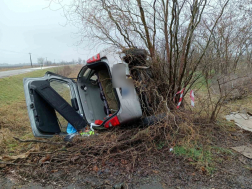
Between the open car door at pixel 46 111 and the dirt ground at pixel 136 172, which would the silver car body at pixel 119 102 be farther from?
the dirt ground at pixel 136 172

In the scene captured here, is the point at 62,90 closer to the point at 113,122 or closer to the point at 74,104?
the point at 74,104

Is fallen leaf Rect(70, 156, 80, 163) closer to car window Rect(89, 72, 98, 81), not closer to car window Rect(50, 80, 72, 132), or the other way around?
car window Rect(50, 80, 72, 132)

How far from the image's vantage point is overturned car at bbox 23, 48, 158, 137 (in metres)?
3.50

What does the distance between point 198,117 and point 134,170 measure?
206 centimetres

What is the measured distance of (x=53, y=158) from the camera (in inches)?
121

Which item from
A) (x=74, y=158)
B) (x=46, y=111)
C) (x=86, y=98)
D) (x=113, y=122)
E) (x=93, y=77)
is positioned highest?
(x=93, y=77)

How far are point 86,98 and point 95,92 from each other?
1.27 feet

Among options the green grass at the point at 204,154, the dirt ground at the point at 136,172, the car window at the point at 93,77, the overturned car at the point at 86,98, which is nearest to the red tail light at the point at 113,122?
the overturned car at the point at 86,98

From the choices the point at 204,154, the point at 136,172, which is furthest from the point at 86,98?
the point at 204,154

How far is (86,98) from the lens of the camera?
17.5 ft

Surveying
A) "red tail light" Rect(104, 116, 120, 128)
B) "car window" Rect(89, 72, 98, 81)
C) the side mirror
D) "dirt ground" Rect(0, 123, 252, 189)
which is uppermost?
"car window" Rect(89, 72, 98, 81)

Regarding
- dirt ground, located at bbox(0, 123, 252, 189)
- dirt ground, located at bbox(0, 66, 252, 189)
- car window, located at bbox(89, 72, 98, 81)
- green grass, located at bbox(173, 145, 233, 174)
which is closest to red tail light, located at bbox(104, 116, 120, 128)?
dirt ground, located at bbox(0, 66, 252, 189)

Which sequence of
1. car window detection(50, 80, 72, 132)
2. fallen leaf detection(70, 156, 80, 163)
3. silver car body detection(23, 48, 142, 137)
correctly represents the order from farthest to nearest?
1. car window detection(50, 80, 72, 132)
2. silver car body detection(23, 48, 142, 137)
3. fallen leaf detection(70, 156, 80, 163)

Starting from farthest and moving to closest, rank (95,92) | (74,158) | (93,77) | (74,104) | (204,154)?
(95,92) < (93,77) < (74,104) < (74,158) < (204,154)
